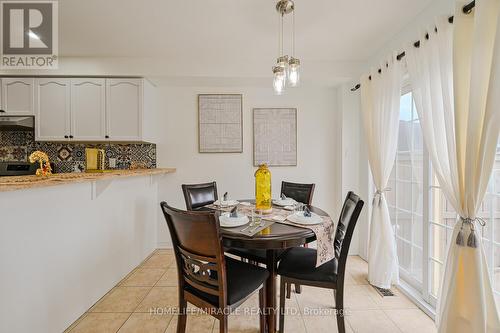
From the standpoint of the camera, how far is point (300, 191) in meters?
2.68

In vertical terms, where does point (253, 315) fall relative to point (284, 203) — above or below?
below

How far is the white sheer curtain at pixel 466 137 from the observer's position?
1222 millimetres

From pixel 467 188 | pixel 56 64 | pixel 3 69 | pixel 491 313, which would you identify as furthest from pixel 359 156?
pixel 3 69

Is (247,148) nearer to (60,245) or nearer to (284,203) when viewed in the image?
(284,203)

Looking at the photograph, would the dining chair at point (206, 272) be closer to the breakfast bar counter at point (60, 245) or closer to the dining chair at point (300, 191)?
the breakfast bar counter at point (60, 245)

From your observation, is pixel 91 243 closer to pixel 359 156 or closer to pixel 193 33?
pixel 193 33

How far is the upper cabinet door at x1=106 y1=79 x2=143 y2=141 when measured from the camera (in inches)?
112

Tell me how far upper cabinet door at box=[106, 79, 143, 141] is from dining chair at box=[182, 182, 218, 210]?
1045 mm

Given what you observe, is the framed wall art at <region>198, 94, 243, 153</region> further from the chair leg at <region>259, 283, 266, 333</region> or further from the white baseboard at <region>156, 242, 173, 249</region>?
the chair leg at <region>259, 283, 266, 333</region>

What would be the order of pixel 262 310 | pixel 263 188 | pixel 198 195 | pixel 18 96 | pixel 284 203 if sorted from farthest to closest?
1. pixel 18 96
2. pixel 198 195
3. pixel 284 203
4. pixel 263 188
5. pixel 262 310

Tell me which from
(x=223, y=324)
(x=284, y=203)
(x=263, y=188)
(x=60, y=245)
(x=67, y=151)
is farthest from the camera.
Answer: (x=67, y=151)

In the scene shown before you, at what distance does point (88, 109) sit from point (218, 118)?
5.32 feet

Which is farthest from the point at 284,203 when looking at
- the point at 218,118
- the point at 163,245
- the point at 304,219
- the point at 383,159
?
the point at 163,245

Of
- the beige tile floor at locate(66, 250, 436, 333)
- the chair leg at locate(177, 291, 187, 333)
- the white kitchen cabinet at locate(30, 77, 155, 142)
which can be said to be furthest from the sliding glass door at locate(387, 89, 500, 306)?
the white kitchen cabinet at locate(30, 77, 155, 142)
